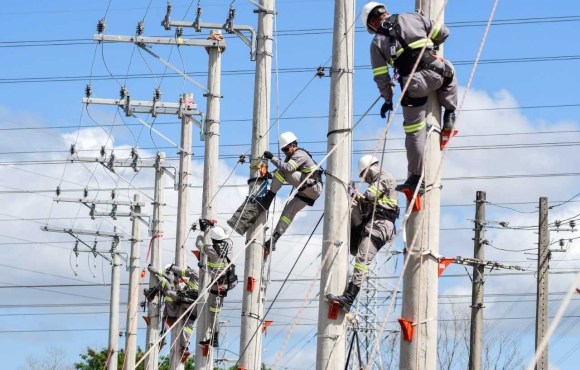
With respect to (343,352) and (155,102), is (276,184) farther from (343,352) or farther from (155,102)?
(155,102)

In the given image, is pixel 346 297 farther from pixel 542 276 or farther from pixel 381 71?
pixel 542 276

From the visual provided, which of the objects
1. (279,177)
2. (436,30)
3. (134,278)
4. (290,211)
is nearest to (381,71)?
(436,30)

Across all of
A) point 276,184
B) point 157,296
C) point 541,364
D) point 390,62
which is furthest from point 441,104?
point 157,296

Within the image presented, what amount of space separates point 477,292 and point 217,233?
8496 mm

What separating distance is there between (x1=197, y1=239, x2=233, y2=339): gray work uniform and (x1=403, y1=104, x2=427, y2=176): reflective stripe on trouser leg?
1187 centimetres

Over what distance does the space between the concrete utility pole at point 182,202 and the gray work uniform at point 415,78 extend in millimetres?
17166

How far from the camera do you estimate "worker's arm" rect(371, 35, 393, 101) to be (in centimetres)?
1128

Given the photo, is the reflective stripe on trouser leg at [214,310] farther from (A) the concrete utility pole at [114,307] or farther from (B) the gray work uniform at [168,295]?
(A) the concrete utility pole at [114,307]

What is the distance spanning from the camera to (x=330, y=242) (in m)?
14.9

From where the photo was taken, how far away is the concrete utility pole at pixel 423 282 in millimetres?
10758

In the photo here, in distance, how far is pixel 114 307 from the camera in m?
44.2

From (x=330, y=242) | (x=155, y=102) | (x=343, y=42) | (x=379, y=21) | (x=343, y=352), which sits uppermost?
(x=155, y=102)

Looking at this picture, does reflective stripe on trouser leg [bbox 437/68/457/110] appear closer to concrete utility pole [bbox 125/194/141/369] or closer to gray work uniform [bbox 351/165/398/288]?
gray work uniform [bbox 351/165/398/288]

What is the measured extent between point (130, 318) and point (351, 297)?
2499 cm
